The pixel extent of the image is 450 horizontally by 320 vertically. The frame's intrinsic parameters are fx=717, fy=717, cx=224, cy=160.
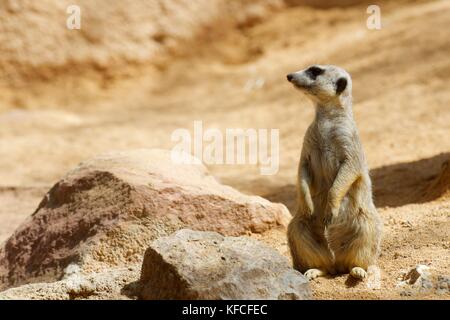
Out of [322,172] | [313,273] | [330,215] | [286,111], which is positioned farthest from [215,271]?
[286,111]

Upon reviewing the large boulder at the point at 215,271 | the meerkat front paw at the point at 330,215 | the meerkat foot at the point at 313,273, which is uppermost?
the meerkat front paw at the point at 330,215

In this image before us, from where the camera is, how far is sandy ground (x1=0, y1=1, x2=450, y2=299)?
17.6 feet

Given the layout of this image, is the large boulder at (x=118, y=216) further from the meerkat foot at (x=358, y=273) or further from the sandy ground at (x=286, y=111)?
the meerkat foot at (x=358, y=273)

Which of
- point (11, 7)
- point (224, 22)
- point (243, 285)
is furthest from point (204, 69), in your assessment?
point (243, 285)

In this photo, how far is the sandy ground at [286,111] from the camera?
5.37m

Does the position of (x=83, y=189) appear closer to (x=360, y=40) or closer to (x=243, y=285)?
(x=243, y=285)

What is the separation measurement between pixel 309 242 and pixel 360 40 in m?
7.32

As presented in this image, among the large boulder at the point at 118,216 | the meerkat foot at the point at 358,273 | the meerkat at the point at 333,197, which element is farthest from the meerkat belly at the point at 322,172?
the large boulder at the point at 118,216

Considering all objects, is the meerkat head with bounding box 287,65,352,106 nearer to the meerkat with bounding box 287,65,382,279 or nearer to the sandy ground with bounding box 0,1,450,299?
the meerkat with bounding box 287,65,382,279

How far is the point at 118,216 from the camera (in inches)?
159

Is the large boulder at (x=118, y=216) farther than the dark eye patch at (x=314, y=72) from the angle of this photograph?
Yes

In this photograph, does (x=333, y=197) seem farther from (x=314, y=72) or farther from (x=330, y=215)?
(x=314, y=72)

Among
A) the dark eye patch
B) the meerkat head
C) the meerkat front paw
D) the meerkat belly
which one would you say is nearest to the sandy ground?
the meerkat front paw
